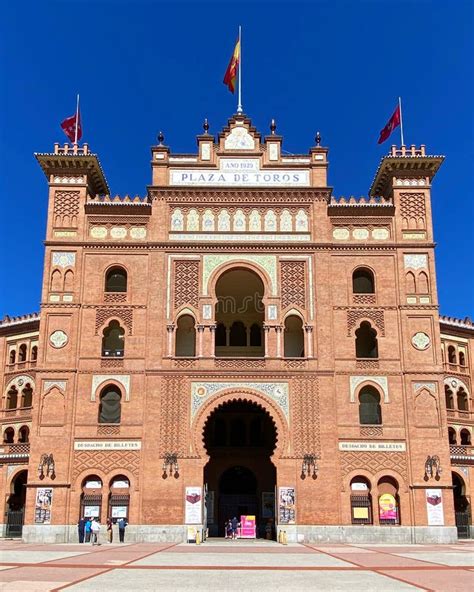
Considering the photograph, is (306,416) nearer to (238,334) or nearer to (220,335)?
(238,334)

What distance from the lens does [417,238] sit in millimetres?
38062

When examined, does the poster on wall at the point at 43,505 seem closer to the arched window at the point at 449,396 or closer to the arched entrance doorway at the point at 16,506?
the arched entrance doorway at the point at 16,506

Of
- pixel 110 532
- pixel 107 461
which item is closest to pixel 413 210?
pixel 107 461

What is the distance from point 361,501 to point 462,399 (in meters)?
15.6

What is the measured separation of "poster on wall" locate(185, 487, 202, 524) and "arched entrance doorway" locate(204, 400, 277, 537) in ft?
16.7

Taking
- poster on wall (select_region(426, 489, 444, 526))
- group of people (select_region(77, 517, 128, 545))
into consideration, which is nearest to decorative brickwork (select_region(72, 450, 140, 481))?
group of people (select_region(77, 517, 128, 545))

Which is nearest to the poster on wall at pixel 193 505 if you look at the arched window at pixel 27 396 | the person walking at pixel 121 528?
the person walking at pixel 121 528

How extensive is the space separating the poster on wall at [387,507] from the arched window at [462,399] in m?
14.2

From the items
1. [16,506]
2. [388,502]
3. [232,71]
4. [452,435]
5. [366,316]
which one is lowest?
[16,506]

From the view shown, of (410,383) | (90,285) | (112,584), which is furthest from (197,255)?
(112,584)

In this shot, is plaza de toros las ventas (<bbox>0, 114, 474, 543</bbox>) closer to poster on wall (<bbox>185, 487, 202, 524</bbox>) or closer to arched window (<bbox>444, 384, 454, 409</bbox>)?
poster on wall (<bbox>185, 487, 202, 524</bbox>)

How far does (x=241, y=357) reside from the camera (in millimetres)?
35906

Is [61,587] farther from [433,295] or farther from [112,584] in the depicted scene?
[433,295]

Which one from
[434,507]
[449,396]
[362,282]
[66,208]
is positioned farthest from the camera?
[449,396]
